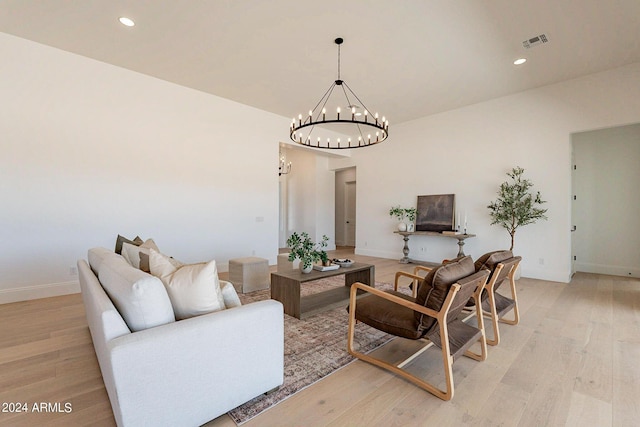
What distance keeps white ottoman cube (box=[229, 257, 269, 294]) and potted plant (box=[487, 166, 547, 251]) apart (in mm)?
4178

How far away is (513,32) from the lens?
3.41 metres

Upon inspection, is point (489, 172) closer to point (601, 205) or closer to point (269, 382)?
point (601, 205)

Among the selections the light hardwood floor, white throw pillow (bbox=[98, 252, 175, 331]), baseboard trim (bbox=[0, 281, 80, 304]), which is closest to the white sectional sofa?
white throw pillow (bbox=[98, 252, 175, 331])

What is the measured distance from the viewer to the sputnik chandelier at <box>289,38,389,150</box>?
3.83m

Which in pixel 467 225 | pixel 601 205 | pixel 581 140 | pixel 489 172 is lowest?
pixel 467 225

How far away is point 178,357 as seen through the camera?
1419mm

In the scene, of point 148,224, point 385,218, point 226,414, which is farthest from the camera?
point 385,218

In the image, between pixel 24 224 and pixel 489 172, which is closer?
pixel 24 224

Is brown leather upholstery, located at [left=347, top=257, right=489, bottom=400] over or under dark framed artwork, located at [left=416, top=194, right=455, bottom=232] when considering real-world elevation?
under

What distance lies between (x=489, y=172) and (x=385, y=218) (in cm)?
260

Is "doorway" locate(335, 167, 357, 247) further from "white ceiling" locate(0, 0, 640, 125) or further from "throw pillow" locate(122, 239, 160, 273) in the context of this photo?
"throw pillow" locate(122, 239, 160, 273)

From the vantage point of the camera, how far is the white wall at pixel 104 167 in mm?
3688

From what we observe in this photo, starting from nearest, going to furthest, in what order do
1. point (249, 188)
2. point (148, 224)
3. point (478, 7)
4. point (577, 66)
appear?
point (478, 7)
point (577, 66)
point (148, 224)
point (249, 188)

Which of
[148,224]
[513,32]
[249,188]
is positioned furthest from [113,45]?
[513,32]
